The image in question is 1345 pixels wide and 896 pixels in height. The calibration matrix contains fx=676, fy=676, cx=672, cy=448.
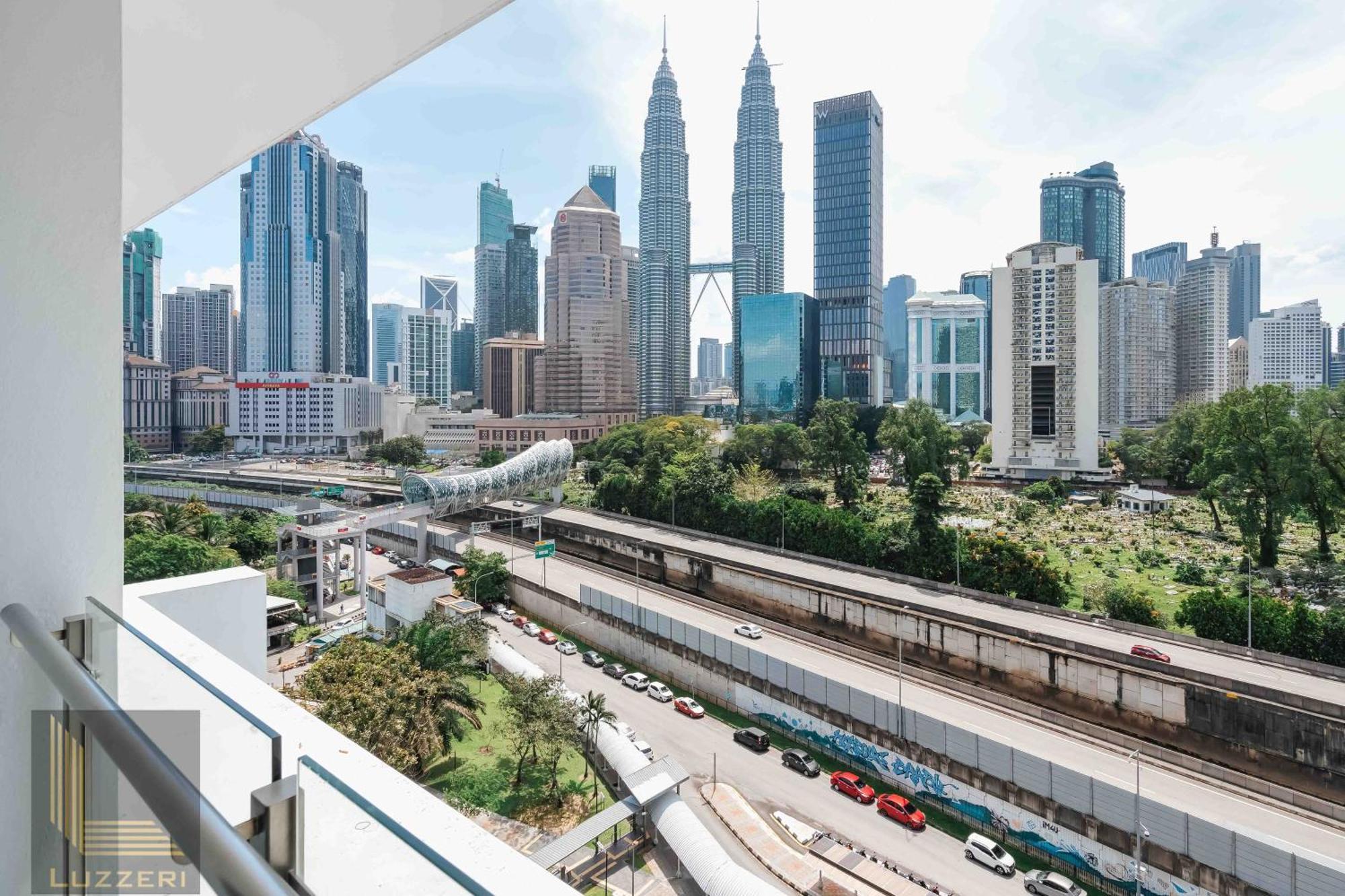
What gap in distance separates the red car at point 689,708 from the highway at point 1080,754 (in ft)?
3.35

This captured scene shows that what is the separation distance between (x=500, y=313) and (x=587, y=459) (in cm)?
2590

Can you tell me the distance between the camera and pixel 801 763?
659 centimetres

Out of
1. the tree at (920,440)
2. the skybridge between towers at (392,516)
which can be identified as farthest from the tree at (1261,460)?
the skybridge between towers at (392,516)

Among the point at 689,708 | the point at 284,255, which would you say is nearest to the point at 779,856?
the point at 689,708

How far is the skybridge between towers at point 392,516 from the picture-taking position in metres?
10.7

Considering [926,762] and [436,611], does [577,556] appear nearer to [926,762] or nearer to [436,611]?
[436,611]

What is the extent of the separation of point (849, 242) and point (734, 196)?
53.0ft

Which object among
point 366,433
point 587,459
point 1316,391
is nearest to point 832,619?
point 1316,391

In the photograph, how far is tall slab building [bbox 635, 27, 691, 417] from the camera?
41.0 m

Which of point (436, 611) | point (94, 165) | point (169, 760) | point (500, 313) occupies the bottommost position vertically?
point (436, 611)

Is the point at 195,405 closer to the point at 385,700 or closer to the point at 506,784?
the point at 385,700

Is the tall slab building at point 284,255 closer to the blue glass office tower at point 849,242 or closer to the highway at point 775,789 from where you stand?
the blue glass office tower at point 849,242

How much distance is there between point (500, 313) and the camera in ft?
152

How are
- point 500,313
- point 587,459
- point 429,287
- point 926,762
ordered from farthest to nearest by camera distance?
point 429,287
point 500,313
point 587,459
point 926,762
